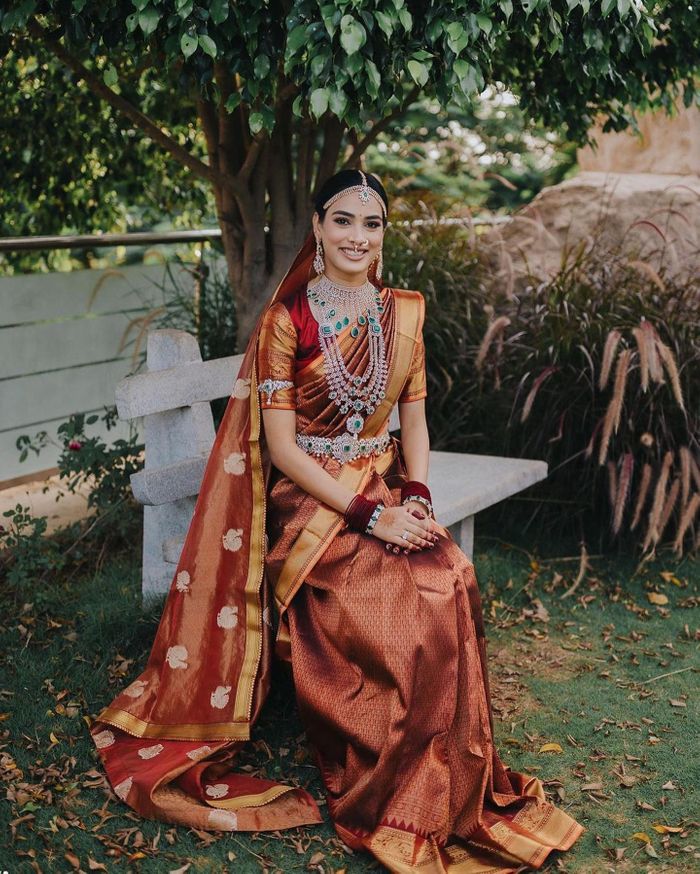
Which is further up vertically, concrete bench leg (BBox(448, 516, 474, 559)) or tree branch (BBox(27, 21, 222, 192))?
tree branch (BBox(27, 21, 222, 192))

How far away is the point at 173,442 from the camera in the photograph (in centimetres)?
324

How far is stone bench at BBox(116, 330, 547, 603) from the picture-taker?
3014 millimetres

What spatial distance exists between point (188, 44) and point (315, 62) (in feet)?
1.02

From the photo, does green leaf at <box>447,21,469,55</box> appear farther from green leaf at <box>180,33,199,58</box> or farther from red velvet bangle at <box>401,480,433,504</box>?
red velvet bangle at <box>401,480,433,504</box>

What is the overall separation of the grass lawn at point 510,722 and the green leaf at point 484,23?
190cm

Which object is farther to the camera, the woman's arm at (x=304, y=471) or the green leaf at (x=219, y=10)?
the woman's arm at (x=304, y=471)

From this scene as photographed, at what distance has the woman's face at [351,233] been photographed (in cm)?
265

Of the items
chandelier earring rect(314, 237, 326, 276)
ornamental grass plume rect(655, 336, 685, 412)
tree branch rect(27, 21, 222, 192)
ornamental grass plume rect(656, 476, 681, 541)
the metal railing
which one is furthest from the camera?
the metal railing

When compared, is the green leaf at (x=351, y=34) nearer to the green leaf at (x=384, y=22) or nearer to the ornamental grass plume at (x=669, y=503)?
the green leaf at (x=384, y=22)

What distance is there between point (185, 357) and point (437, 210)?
257 centimetres

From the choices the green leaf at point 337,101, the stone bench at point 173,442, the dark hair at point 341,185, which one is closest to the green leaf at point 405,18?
the green leaf at point 337,101

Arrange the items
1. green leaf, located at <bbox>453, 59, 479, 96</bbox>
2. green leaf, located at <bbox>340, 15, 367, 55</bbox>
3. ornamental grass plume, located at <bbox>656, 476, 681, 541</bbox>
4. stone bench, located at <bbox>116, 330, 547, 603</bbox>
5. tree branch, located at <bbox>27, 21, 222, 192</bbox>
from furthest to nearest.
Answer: ornamental grass plume, located at <bbox>656, 476, 681, 541</bbox>
tree branch, located at <bbox>27, 21, 222, 192</bbox>
stone bench, located at <bbox>116, 330, 547, 603</bbox>
green leaf, located at <bbox>453, 59, 479, 96</bbox>
green leaf, located at <bbox>340, 15, 367, 55</bbox>

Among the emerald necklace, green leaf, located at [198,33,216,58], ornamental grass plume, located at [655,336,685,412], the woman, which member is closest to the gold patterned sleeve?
the woman

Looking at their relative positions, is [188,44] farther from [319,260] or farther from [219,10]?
[319,260]
